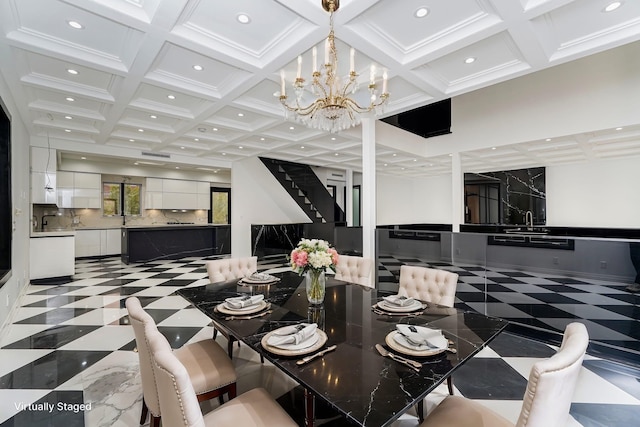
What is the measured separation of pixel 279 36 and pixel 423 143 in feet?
16.9

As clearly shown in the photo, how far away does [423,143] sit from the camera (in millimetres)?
6941

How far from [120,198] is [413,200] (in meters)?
9.88

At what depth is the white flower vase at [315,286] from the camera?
187cm

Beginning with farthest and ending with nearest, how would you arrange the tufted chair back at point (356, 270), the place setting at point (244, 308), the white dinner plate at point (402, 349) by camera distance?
the tufted chair back at point (356, 270)
the place setting at point (244, 308)
the white dinner plate at point (402, 349)

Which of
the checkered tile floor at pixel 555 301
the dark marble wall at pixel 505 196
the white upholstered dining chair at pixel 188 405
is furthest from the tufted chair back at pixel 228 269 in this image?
the dark marble wall at pixel 505 196

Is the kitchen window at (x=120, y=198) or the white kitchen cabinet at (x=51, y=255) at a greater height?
the kitchen window at (x=120, y=198)

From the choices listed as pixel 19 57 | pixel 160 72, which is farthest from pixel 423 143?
pixel 19 57

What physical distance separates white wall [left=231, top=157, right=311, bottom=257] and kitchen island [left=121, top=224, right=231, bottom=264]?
2.90 feet

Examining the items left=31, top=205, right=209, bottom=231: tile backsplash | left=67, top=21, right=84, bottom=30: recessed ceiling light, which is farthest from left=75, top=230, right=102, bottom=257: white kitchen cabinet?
left=67, top=21, right=84, bottom=30: recessed ceiling light

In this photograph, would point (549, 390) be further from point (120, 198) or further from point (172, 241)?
point (120, 198)

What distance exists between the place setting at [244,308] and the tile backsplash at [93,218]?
6.87m

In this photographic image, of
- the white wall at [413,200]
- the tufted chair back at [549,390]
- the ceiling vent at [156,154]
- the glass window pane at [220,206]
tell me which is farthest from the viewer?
the white wall at [413,200]

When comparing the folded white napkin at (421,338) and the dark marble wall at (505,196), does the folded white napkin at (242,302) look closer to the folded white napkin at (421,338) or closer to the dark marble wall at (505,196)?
the folded white napkin at (421,338)

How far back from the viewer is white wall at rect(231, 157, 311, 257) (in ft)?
26.0
